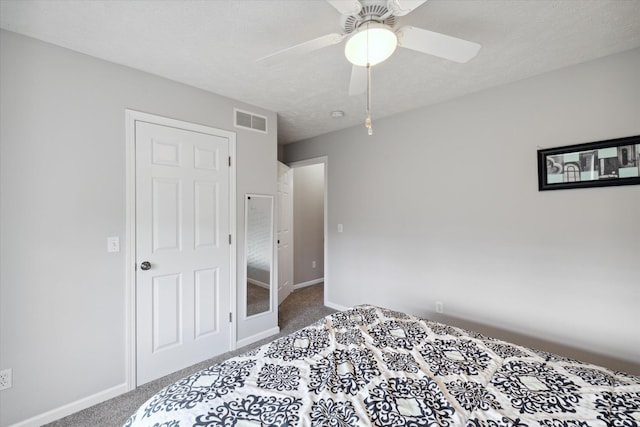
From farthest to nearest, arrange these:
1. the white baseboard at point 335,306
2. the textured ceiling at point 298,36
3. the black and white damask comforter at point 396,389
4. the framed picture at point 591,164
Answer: the white baseboard at point 335,306, the framed picture at point 591,164, the textured ceiling at point 298,36, the black and white damask comforter at point 396,389

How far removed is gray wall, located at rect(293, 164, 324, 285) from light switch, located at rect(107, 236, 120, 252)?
295cm

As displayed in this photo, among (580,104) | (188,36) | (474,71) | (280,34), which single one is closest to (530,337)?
(580,104)

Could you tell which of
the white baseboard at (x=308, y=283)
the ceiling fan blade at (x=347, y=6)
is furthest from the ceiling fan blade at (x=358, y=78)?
the white baseboard at (x=308, y=283)

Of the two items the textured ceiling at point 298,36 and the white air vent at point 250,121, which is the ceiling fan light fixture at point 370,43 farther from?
the white air vent at point 250,121

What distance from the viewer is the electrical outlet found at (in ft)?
5.46

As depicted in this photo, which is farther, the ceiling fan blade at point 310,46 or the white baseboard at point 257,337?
the white baseboard at point 257,337

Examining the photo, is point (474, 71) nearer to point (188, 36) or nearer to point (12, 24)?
point (188, 36)

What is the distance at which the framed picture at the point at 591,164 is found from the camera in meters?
1.91

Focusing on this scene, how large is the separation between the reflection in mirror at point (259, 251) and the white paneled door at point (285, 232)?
0.89 metres

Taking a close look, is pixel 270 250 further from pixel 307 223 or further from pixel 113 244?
pixel 307 223

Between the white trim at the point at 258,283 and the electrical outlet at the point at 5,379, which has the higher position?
the white trim at the point at 258,283

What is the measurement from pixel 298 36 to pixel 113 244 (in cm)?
197

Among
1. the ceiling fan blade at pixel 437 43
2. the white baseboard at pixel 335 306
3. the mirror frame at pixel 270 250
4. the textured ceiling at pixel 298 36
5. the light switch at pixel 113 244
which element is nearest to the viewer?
the ceiling fan blade at pixel 437 43

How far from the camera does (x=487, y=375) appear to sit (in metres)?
1.25
